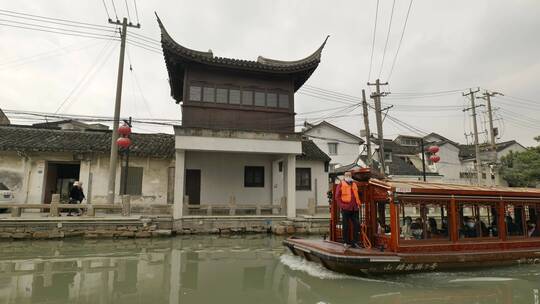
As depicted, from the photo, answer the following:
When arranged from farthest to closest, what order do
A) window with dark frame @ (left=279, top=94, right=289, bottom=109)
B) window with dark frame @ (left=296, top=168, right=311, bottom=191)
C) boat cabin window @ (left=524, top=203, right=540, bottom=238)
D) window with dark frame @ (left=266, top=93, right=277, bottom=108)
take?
window with dark frame @ (left=296, top=168, right=311, bottom=191)
window with dark frame @ (left=279, top=94, right=289, bottom=109)
window with dark frame @ (left=266, top=93, right=277, bottom=108)
boat cabin window @ (left=524, top=203, right=540, bottom=238)

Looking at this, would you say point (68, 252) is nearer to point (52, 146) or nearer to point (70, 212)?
point (70, 212)

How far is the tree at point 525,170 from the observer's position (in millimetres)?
25172

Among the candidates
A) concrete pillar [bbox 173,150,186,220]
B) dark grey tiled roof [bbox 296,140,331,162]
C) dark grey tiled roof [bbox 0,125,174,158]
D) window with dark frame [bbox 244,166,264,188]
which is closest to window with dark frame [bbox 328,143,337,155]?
dark grey tiled roof [bbox 296,140,331,162]

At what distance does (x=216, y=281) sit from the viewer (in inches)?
Answer: 263

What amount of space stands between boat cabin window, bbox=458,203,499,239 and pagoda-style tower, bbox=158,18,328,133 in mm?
7499

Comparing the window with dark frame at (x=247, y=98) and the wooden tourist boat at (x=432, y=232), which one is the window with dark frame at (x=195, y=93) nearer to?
the window with dark frame at (x=247, y=98)

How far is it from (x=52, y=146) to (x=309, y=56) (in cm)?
1144

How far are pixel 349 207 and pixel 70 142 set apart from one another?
13.4 meters

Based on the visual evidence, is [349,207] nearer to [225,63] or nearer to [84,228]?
[225,63]

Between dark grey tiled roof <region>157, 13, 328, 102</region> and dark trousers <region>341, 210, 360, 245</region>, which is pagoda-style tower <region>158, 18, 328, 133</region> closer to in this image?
dark grey tiled roof <region>157, 13, 328, 102</region>

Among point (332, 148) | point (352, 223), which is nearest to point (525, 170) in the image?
point (332, 148)

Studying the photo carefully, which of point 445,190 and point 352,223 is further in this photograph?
point 445,190

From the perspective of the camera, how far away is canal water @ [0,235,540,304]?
5656mm

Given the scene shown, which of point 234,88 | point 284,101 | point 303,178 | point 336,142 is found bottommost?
point 303,178
